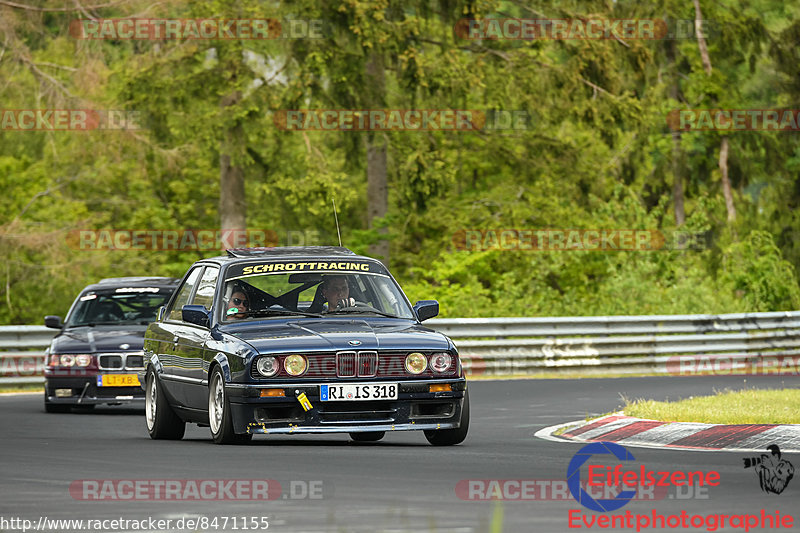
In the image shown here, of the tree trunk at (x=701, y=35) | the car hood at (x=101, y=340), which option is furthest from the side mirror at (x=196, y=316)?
the tree trunk at (x=701, y=35)

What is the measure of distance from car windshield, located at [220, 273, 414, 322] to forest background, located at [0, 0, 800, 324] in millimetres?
16816

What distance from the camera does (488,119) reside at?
40594mm

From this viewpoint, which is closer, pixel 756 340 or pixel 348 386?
pixel 348 386

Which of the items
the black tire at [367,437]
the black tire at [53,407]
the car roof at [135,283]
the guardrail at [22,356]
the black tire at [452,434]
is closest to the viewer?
the black tire at [452,434]

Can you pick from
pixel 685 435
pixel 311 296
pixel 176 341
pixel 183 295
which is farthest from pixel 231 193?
pixel 685 435

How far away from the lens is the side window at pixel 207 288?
1419 centimetres

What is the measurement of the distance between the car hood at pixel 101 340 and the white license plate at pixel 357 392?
6.82 metres

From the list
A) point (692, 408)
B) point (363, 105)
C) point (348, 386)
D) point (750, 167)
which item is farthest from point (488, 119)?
point (348, 386)

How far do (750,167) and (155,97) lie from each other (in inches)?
765

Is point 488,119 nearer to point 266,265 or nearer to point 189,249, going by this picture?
point 189,249

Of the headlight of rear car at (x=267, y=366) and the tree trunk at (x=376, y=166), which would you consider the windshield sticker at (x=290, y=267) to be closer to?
the headlight of rear car at (x=267, y=366)

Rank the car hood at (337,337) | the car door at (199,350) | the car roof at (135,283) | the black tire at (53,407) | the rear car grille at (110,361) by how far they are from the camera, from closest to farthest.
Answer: the car hood at (337,337), the car door at (199,350), the rear car grille at (110,361), the black tire at (53,407), the car roof at (135,283)

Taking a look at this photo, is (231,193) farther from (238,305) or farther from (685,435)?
(685,435)

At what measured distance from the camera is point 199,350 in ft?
44.9
